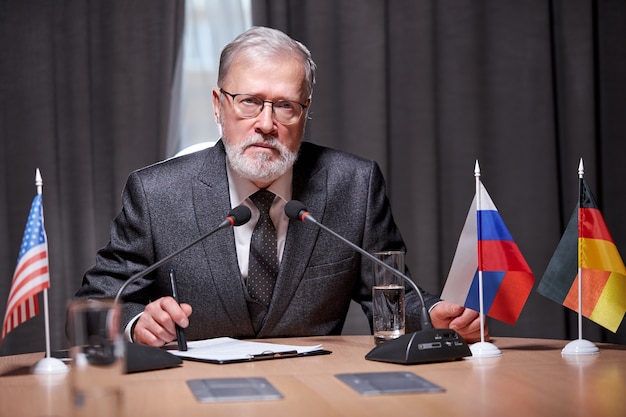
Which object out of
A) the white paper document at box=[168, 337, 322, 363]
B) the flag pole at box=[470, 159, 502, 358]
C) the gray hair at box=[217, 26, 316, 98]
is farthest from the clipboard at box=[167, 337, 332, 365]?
the gray hair at box=[217, 26, 316, 98]

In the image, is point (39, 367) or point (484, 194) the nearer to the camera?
point (39, 367)

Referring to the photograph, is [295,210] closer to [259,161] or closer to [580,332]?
[259,161]

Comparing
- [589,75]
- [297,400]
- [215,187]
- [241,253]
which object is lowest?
[297,400]

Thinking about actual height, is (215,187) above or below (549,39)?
below

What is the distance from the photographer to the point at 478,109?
3.98 metres

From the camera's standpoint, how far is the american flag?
6.05 ft

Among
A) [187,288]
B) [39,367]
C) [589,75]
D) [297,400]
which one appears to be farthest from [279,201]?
[589,75]

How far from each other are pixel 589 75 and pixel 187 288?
2.41m

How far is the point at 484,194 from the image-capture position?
2.07m

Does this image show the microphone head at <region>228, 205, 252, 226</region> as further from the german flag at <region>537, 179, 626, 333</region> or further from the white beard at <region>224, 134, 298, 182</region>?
the german flag at <region>537, 179, 626, 333</region>

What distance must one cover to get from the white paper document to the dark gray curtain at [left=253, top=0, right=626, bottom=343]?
1.82 metres

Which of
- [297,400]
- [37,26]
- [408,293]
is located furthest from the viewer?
[37,26]

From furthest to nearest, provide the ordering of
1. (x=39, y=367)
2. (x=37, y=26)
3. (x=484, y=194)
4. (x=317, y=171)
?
(x=37, y=26)
(x=317, y=171)
(x=484, y=194)
(x=39, y=367)

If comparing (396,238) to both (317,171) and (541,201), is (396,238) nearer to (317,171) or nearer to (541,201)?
(317,171)
